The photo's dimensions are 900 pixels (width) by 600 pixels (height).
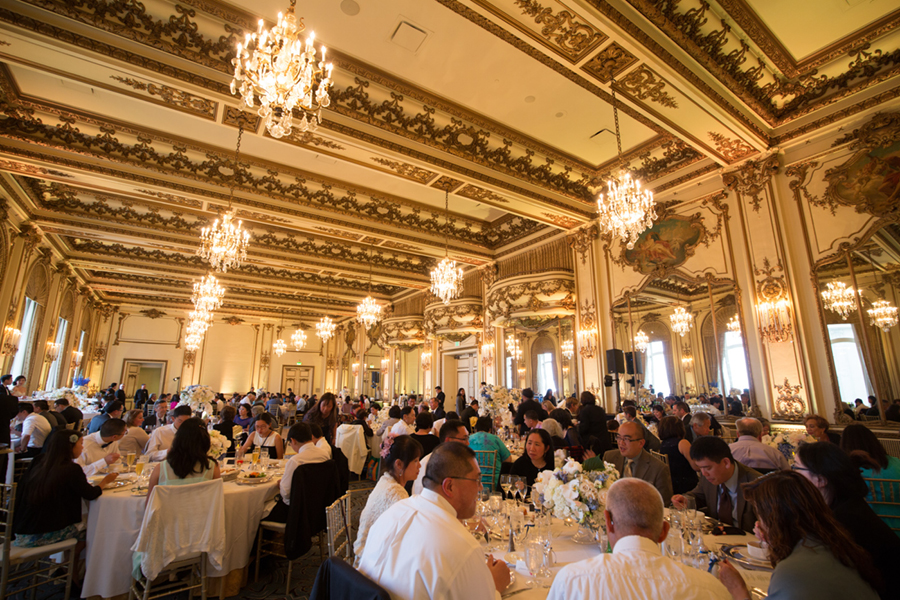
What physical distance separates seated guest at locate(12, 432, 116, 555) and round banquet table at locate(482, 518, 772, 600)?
3.26 meters

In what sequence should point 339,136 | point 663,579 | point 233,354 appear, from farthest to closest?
point 233,354 → point 339,136 → point 663,579

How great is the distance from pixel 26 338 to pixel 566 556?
14.5 meters

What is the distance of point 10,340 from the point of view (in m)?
9.41

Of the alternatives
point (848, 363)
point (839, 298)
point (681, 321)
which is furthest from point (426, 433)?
point (839, 298)

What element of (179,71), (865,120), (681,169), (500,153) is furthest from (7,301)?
(865,120)

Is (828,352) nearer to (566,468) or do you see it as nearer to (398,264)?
(566,468)

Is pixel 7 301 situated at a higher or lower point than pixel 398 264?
lower

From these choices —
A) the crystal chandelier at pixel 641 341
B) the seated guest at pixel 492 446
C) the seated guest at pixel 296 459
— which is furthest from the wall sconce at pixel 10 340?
the crystal chandelier at pixel 641 341

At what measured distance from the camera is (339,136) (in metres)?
6.32

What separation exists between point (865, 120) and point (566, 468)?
714 cm

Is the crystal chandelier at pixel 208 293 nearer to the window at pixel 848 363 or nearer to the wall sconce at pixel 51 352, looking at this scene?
the wall sconce at pixel 51 352

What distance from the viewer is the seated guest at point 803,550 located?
1357 mm

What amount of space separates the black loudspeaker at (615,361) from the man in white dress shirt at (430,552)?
277 inches

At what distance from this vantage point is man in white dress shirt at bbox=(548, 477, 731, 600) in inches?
46.2
